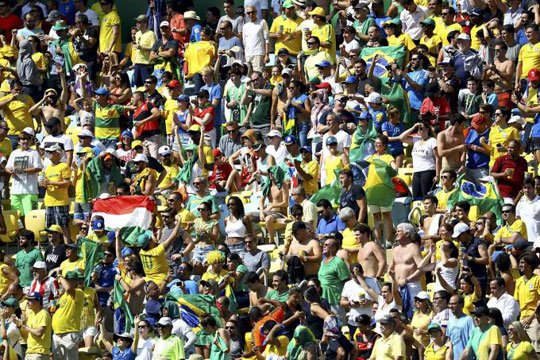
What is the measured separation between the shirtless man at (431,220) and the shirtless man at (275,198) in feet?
7.80

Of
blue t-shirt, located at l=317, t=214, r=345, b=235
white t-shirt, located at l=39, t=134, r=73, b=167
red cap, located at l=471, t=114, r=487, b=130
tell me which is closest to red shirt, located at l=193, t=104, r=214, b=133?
white t-shirt, located at l=39, t=134, r=73, b=167

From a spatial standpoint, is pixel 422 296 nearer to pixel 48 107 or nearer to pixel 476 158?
pixel 476 158

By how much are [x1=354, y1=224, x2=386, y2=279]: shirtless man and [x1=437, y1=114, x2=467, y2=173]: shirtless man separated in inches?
117

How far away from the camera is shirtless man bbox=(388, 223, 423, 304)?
794 inches

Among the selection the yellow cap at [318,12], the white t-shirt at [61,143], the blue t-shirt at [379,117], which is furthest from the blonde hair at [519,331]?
the yellow cap at [318,12]

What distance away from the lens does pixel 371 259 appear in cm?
2055

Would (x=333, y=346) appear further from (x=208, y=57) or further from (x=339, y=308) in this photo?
(x=208, y=57)

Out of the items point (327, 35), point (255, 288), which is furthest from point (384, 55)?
point (255, 288)

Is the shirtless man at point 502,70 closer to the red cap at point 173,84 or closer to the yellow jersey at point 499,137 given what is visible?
the yellow jersey at point 499,137

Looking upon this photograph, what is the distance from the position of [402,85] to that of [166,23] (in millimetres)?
5101

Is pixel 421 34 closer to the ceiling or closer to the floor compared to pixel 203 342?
closer to the ceiling

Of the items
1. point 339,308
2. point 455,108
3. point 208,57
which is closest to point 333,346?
point 339,308

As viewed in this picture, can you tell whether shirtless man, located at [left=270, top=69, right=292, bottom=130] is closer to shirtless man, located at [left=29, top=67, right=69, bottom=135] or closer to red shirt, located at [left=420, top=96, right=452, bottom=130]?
red shirt, located at [left=420, top=96, right=452, bottom=130]

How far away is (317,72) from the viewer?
87.8ft
